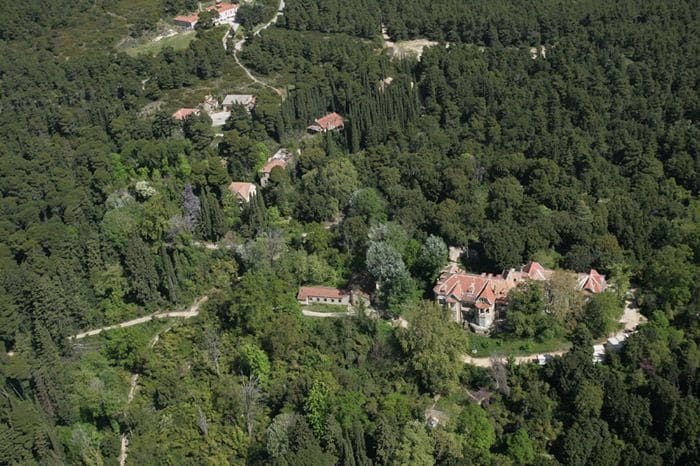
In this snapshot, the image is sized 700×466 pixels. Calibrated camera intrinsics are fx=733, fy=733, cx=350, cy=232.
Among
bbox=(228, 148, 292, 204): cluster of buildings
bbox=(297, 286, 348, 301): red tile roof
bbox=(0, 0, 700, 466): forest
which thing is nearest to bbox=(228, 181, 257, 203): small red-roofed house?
bbox=(228, 148, 292, 204): cluster of buildings

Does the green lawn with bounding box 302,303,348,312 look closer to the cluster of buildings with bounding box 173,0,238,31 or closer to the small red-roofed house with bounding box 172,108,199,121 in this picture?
the small red-roofed house with bounding box 172,108,199,121

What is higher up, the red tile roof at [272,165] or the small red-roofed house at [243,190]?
the red tile roof at [272,165]

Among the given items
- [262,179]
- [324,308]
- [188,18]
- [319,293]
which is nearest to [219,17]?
[188,18]

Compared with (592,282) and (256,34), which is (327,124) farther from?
(592,282)

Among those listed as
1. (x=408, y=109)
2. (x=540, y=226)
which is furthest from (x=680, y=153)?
(x=408, y=109)

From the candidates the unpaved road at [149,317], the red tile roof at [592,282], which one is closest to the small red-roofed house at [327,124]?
the unpaved road at [149,317]

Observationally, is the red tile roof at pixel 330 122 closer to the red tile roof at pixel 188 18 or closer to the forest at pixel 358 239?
the forest at pixel 358 239
